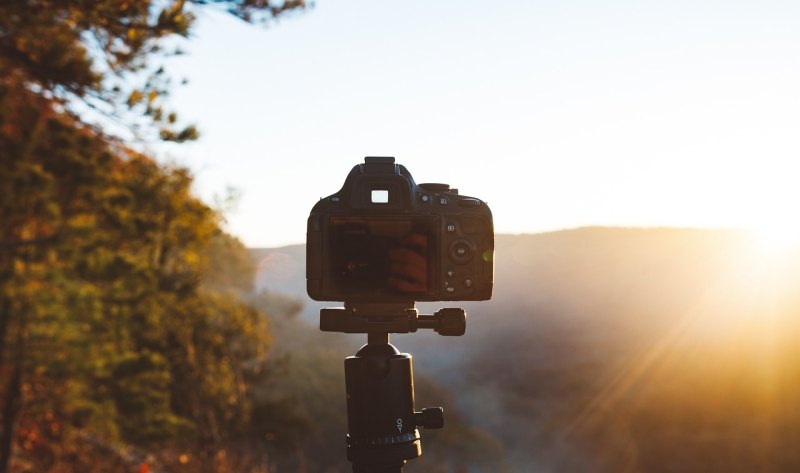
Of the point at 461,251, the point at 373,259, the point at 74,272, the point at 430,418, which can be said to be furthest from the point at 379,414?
the point at 74,272

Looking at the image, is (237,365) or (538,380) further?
(538,380)

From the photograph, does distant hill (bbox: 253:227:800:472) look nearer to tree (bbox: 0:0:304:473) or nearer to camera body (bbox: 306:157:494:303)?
tree (bbox: 0:0:304:473)

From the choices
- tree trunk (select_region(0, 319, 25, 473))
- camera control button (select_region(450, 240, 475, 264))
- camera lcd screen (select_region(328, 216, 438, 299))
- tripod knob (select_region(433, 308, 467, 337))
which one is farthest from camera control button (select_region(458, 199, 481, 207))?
tree trunk (select_region(0, 319, 25, 473))

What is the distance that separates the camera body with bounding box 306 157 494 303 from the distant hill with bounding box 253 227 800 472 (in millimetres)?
32547

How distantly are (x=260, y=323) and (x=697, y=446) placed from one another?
26418 millimetres

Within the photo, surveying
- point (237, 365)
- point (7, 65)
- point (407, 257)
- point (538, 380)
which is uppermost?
point (7, 65)

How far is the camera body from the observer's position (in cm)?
270

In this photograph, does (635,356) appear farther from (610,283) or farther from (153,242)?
(153,242)

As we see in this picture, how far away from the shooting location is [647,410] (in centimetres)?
4066

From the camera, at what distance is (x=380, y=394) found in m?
2.72

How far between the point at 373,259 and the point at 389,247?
0.25 feet

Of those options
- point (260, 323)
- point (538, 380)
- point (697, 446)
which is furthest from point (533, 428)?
point (260, 323)

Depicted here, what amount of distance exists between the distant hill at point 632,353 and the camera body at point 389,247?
3255 cm

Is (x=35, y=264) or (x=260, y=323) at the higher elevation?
→ (x=35, y=264)
